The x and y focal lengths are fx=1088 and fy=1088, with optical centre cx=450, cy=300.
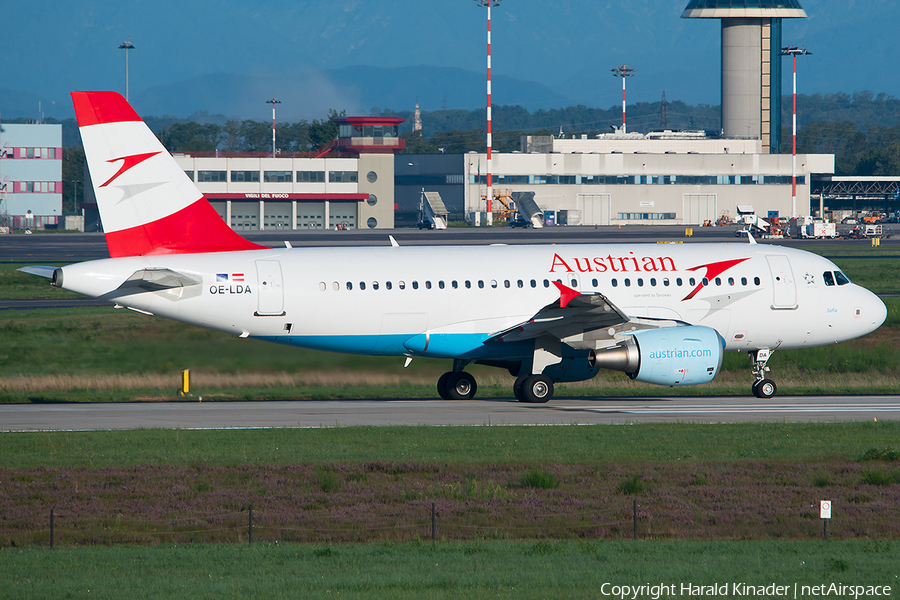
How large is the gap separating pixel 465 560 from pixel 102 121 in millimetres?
19151

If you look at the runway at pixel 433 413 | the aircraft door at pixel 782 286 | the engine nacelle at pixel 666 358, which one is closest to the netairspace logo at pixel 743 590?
the runway at pixel 433 413

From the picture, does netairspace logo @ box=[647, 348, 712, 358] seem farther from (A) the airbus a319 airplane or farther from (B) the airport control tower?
(B) the airport control tower

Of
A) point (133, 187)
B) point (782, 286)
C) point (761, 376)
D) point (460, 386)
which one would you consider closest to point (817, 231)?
point (761, 376)

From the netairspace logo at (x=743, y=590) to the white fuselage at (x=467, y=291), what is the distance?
1758cm

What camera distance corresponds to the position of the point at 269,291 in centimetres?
3006

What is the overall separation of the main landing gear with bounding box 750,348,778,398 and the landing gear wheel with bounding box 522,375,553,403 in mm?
6813

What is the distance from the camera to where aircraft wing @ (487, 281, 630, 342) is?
30.4 metres

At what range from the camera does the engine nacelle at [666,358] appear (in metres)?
30.0

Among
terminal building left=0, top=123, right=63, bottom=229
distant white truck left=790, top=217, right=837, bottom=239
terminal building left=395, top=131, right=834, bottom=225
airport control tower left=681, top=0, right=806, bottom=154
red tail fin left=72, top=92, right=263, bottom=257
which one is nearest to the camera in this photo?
red tail fin left=72, top=92, right=263, bottom=257

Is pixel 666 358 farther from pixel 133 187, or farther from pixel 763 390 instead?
pixel 133 187

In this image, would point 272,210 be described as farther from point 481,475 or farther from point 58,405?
point 481,475

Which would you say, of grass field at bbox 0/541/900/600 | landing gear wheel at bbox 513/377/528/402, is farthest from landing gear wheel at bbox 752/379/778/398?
grass field at bbox 0/541/900/600

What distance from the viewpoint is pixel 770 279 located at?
109 ft

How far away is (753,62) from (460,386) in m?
150
